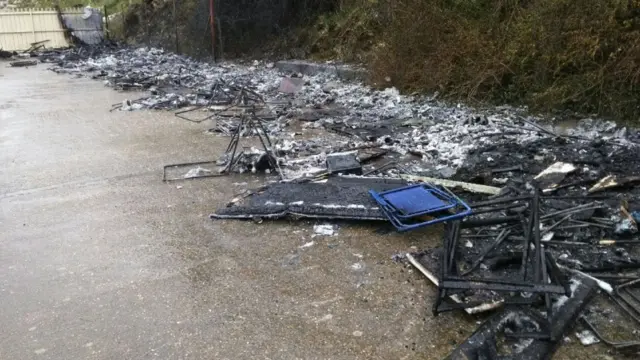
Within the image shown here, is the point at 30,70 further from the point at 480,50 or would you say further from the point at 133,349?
the point at 133,349

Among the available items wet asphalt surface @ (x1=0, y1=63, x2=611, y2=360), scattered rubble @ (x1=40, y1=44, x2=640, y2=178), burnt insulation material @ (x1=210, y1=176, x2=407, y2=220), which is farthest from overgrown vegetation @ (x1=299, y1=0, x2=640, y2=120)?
wet asphalt surface @ (x1=0, y1=63, x2=611, y2=360)

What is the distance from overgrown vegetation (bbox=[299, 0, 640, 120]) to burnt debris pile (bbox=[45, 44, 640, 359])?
1.40ft

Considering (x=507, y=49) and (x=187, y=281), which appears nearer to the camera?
(x=187, y=281)

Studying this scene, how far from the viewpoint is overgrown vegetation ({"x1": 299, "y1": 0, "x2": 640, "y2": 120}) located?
243 inches

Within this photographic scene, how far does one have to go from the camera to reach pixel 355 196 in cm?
445

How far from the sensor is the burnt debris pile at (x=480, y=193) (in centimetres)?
283

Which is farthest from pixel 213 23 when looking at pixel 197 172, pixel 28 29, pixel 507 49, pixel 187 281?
pixel 187 281

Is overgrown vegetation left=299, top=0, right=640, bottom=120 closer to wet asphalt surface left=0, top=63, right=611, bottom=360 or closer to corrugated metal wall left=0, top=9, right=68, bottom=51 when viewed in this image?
wet asphalt surface left=0, top=63, right=611, bottom=360

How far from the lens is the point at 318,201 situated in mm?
4449

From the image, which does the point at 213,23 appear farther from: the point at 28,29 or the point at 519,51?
the point at 28,29

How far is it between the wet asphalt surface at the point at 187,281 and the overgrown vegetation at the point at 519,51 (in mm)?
3977

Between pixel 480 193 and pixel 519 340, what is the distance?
212 centimetres

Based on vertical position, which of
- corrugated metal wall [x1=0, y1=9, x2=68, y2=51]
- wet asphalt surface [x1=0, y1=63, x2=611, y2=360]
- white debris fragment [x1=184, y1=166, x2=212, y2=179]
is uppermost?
wet asphalt surface [x1=0, y1=63, x2=611, y2=360]

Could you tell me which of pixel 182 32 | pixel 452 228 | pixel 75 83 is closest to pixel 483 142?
pixel 452 228
